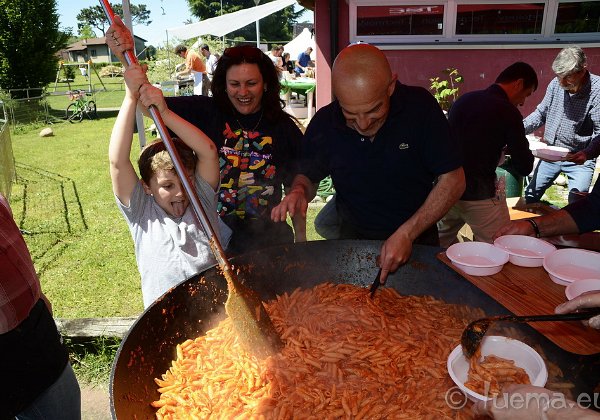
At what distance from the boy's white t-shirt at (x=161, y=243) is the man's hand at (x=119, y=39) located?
2.40 ft

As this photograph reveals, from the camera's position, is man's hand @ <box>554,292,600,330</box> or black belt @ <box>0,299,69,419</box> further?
black belt @ <box>0,299,69,419</box>

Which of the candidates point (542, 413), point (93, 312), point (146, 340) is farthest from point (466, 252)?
point (93, 312)

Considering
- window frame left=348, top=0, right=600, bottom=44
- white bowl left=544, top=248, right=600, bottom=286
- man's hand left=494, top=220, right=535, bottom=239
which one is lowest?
white bowl left=544, top=248, right=600, bottom=286

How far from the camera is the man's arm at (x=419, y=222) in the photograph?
2514mm

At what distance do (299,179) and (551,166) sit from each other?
15.6 feet

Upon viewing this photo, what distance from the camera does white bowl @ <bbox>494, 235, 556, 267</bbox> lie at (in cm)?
236

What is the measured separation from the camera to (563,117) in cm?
577

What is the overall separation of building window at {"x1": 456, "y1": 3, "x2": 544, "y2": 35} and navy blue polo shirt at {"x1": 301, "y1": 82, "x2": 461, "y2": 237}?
6379 millimetres

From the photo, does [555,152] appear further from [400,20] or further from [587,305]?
[400,20]

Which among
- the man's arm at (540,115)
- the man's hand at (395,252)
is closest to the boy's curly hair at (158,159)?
the man's hand at (395,252)

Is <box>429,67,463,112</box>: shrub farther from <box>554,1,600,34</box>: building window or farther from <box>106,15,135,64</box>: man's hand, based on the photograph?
<box>106,15,135,64</box>: man's hand

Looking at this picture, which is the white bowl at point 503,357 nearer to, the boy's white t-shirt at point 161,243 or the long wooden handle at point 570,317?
the long wooden handle at point 570,317

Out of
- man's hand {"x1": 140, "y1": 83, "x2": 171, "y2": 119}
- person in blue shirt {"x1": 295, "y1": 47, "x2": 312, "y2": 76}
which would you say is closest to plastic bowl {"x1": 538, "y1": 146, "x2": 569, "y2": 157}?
man's hand {"x1": 140, "y1": 83, "x2": 171, "y2": 119}

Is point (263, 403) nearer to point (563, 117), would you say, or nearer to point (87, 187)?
point (563, 117)
